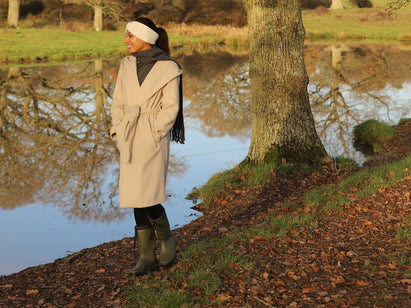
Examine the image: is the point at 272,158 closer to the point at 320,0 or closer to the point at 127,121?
the point at 127,121

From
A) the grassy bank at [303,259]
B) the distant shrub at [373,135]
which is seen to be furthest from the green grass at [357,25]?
the grassy bank at [303,259]

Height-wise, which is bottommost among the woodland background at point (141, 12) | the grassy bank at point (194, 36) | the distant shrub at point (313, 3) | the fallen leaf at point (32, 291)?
the fallen leaf at point (32, 291)

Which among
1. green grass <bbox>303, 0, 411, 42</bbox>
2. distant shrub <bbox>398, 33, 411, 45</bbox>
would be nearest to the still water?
distant shrub <bbox>398, 33, 411, 45</bbox>

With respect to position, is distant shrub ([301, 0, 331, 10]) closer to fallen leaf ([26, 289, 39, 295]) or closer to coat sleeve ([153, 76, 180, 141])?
coat sleeve ([153, 76, 180, 141])

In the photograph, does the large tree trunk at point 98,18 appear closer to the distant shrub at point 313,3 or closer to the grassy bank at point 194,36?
the grassy bank at point 194,36

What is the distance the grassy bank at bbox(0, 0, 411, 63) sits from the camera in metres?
30.8

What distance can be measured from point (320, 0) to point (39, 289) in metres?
64.6

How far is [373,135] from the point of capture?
543 inches

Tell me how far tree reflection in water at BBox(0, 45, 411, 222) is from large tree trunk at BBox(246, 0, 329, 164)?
287cm

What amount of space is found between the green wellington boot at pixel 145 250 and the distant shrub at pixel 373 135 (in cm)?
857

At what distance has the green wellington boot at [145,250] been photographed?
566 cm

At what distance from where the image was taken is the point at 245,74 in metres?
24.2

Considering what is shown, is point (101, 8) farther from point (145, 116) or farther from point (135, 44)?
point (145, 116)

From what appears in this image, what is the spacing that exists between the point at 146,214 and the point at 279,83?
183 inches
